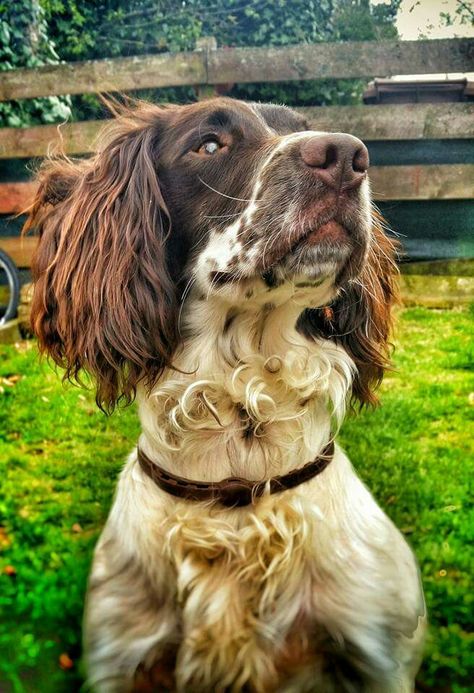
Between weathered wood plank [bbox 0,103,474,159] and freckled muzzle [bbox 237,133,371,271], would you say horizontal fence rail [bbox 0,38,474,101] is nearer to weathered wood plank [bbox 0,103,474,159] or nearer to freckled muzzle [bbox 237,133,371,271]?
weathered wood plank [bbox 0,103,474,159]

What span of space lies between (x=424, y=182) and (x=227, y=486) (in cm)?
366

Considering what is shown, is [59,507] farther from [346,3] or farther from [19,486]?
[346,3]

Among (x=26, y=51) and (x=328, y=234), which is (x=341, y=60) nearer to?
(x=26, y=51)

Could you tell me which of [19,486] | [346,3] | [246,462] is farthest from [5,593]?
[346,3]

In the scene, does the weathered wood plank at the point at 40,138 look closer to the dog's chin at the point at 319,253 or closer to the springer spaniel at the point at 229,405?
the springer spaniel at the point at 229,405

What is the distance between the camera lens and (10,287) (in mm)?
5363

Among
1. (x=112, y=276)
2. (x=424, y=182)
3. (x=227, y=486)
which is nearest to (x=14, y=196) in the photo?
(x=424, y=182)

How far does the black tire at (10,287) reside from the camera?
17.2ft

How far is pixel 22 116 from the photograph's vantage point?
19.0 feet

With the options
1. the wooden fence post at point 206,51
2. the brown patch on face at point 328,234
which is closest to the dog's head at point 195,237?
the brown patch on face at point 328,234

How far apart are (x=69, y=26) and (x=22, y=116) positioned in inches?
45.6

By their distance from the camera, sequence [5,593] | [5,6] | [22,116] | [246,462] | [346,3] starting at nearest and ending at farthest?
[246,462], [5,593], [346,3], [5,6], [22,116]

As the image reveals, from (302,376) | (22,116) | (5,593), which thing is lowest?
(5,593)

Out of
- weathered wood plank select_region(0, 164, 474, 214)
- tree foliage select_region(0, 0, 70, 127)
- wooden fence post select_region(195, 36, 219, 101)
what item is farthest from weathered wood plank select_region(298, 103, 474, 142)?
tree foliage select_region(0, 0, 70, 127)
